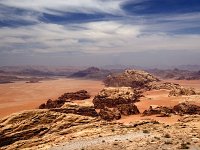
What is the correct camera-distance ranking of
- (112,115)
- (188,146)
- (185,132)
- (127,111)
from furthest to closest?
(127,111) < (112,115) < (185,132) < (188,146)

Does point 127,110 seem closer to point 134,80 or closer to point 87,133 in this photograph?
point 87,133

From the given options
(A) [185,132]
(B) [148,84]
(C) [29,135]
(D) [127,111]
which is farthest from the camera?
(B) [148,84]

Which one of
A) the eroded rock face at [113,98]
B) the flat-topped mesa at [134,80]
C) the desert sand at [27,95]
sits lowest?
the desert sand at [27,95]

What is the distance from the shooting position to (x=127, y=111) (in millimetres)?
47844

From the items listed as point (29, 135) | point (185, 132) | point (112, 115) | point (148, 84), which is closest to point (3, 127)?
point (29, 135)

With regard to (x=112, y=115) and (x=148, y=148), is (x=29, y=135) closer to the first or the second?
(x=148, y=148)

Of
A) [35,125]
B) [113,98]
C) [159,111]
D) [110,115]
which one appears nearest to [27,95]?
[113,98]

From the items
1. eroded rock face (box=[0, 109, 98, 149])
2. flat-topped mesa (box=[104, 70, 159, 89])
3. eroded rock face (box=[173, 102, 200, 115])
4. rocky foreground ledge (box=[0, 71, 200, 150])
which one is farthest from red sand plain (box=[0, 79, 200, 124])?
eroded rock face (box=[0, 109, 98, 149])

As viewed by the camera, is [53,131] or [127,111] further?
[127,111]

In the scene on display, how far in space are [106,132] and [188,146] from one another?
690cm

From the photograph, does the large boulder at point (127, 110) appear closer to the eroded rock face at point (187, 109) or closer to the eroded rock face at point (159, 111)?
the eroded rock face at point (159, 111)

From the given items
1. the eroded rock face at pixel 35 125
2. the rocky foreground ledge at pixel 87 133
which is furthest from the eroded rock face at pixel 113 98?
the eroded rock face at pixel 35 125

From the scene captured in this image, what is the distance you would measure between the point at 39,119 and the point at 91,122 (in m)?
4.42

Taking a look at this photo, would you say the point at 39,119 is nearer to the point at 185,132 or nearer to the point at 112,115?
the point at 185,132
